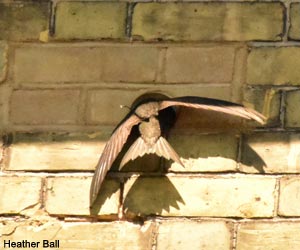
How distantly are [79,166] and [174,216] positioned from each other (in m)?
0.32

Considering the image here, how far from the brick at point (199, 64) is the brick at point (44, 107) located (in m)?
0.30

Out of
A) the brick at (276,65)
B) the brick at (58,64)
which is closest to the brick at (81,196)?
the brick at (58,64)

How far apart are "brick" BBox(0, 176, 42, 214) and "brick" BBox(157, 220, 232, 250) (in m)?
0.39

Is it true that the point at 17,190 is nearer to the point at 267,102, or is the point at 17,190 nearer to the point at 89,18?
the point at 89,18

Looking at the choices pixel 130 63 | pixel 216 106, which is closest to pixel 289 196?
pixel 216 106

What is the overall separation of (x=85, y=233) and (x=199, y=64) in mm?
610

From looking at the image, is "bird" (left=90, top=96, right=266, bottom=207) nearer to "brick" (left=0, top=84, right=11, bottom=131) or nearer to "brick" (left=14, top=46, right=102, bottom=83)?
"brick" (left=14, top=46, right=102, bottom=83)

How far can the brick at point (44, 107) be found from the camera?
1.95 metres

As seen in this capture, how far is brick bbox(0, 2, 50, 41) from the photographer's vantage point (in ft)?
6.32

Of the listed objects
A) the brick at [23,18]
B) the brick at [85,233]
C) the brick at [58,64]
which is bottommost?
the brick at [85,233]

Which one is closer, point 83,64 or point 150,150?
point 150,150

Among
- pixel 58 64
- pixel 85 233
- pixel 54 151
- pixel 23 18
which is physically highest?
pixel 23 18

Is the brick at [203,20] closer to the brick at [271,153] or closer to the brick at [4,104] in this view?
the brick at [271,153]

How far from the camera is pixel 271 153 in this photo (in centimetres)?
194
